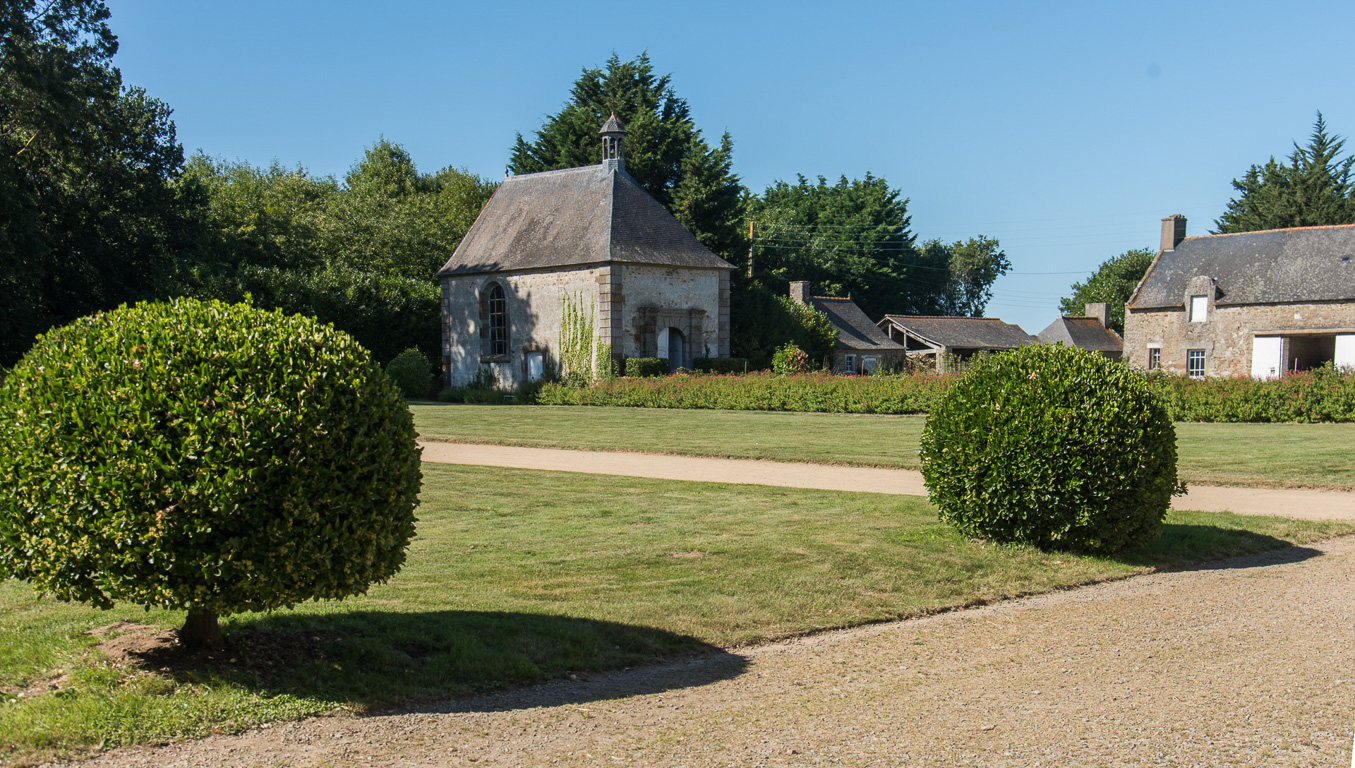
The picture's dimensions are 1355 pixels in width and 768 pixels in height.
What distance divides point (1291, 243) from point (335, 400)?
135ft

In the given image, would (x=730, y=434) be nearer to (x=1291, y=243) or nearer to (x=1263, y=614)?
(x=1263, y=614)

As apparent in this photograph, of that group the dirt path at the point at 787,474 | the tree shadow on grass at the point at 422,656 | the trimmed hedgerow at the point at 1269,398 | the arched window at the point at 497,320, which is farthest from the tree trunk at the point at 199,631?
the arched window at the point at 497,320

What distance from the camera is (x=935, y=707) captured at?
16.6 ft

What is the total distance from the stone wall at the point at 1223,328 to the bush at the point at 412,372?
77.6 feet

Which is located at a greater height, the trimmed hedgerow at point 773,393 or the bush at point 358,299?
the bush at point 358,299

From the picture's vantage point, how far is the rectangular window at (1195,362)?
39219 mm

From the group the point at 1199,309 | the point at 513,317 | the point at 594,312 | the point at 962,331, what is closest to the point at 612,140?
the point at 594,312

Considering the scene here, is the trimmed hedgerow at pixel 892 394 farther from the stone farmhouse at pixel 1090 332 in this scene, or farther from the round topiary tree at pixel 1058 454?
the stone farmhouse at pixel 1090 332

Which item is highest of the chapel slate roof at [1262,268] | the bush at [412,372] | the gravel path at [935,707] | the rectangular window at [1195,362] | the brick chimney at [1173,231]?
the brick chimney at [1173,231]

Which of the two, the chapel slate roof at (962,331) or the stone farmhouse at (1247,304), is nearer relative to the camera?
the stone farmhouse at (1247,304)

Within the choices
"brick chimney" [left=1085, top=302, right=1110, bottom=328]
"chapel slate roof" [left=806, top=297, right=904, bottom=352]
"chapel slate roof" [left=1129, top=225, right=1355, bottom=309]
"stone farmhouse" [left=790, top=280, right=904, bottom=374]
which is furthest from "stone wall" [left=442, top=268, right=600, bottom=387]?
"brick chimney" [left=1085, top=302, right=1110, bottom=328]

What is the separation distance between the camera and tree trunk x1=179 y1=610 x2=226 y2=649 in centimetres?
542

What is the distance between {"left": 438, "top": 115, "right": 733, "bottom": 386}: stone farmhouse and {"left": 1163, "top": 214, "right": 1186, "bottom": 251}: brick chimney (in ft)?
63.6

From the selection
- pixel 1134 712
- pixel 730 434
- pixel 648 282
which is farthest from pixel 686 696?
pixel 648 282
